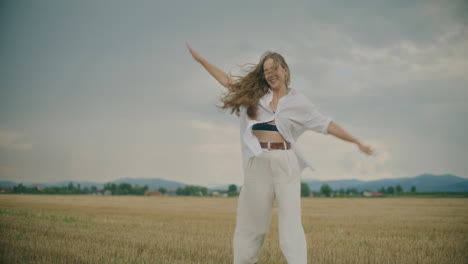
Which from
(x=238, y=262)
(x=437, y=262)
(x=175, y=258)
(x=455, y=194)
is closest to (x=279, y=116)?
(x=238, y=262)

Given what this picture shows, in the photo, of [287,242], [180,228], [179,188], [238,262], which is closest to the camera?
[287,242]

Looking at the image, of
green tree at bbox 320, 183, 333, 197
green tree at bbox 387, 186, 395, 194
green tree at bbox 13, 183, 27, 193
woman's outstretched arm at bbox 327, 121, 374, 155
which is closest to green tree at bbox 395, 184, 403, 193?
green tree at bbox 387, 186, 395, 194

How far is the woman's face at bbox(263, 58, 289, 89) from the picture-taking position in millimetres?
4637

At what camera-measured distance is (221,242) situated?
829cm

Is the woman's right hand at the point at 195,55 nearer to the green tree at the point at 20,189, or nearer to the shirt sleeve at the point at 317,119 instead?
the shirt sleeve at the point at 317,119

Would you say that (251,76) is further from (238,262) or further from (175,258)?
(175,258)

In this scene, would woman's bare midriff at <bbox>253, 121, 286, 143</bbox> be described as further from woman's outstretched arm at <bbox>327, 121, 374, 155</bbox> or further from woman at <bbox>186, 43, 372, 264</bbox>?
woman's outstretched arm at <bbox>327, 121, 374, 155</bbox>

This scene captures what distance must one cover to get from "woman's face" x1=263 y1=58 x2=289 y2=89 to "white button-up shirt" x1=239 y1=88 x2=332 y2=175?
14 cm

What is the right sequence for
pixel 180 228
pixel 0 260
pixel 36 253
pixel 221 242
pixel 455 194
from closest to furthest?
pixel 0 260 → pixel 36 253 → pixel 221 242 → pixel 180 228 → pixel 455 194

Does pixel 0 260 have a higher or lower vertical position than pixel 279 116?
lower

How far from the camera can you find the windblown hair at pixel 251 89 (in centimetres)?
470

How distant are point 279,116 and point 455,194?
185 ft

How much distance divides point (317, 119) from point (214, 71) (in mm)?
1653

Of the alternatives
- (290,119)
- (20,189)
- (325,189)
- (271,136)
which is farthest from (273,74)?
(325,189)
